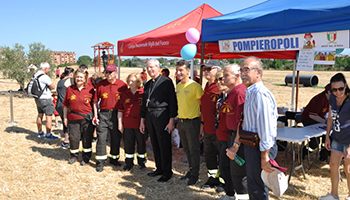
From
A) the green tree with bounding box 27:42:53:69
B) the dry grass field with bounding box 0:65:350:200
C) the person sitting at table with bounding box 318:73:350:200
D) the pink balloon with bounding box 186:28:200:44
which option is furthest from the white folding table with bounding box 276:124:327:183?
the green tree with bounding box 27:42:53:69

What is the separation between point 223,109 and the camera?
3.17 m

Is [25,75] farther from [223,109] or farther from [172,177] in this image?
[223,109]

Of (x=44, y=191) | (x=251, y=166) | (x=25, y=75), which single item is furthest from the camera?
(x=25, y=75)

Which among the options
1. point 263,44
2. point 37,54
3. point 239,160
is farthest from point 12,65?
point 239,160

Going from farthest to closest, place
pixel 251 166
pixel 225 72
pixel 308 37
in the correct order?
pixel 308 37, pixel 225 72, pixel 251 166

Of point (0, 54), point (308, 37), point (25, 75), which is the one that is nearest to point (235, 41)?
point (308, 37)

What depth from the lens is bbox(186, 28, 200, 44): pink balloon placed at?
4.94m

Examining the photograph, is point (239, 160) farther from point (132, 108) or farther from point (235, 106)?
point (132, 108)

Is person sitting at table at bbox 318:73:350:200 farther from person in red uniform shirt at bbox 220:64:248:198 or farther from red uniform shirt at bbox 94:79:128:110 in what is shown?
red uniform shirt at bbox 94:79:128:110

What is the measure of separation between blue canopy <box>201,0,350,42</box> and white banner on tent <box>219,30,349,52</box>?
0.15 metres

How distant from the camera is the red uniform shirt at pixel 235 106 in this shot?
114 inches

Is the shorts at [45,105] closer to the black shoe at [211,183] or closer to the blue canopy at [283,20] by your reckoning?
the blue canopy at [283,20]

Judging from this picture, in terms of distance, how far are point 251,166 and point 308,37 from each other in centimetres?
224

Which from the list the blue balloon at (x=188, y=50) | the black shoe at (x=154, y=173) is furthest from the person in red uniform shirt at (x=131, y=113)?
the blue balloon at (x=188, y=50)
